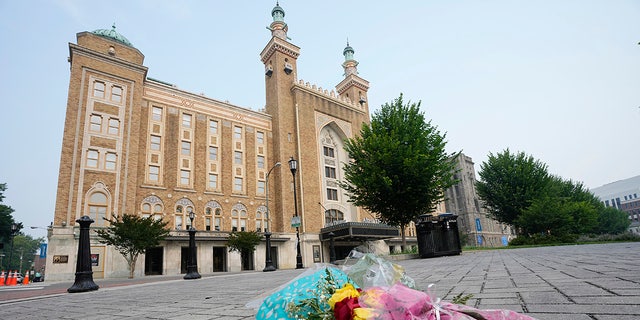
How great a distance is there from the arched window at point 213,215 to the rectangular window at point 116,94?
458 inches

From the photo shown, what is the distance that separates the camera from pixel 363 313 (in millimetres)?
1186

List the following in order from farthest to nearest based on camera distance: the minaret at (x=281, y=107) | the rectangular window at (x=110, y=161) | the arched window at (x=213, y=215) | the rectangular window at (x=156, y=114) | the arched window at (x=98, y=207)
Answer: the minaret at (x=281, y=107) < the arched window at (x=213, y=215) < the rectangular window at (x=156, y=114) < the rectangular window at (x=110, y=161) < the arched window at (x=98, y=207)

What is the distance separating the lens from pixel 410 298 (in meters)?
1.24

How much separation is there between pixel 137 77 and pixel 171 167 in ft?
27.4

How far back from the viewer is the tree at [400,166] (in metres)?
18.2

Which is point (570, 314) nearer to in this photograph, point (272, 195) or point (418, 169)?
point (418, 169)

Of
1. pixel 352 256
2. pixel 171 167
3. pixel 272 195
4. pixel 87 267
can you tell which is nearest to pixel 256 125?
pixel 272 195

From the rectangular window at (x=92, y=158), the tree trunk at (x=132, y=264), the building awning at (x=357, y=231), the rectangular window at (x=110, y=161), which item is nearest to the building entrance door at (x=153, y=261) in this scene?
the tree trunk at (x=132, y=264)

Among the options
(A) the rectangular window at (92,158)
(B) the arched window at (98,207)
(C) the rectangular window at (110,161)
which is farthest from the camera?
(C) the rectangular window at (110,161)

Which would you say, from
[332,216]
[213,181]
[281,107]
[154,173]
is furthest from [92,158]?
[332,216]

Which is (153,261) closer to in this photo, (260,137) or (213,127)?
(213,127)

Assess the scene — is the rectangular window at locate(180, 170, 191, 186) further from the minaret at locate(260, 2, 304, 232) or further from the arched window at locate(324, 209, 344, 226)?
the arched window at locate(324, 209, 344, 226)

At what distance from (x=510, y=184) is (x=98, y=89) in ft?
119

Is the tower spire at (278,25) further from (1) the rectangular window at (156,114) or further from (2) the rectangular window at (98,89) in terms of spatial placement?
(2) the rectangular window at (98,89)
